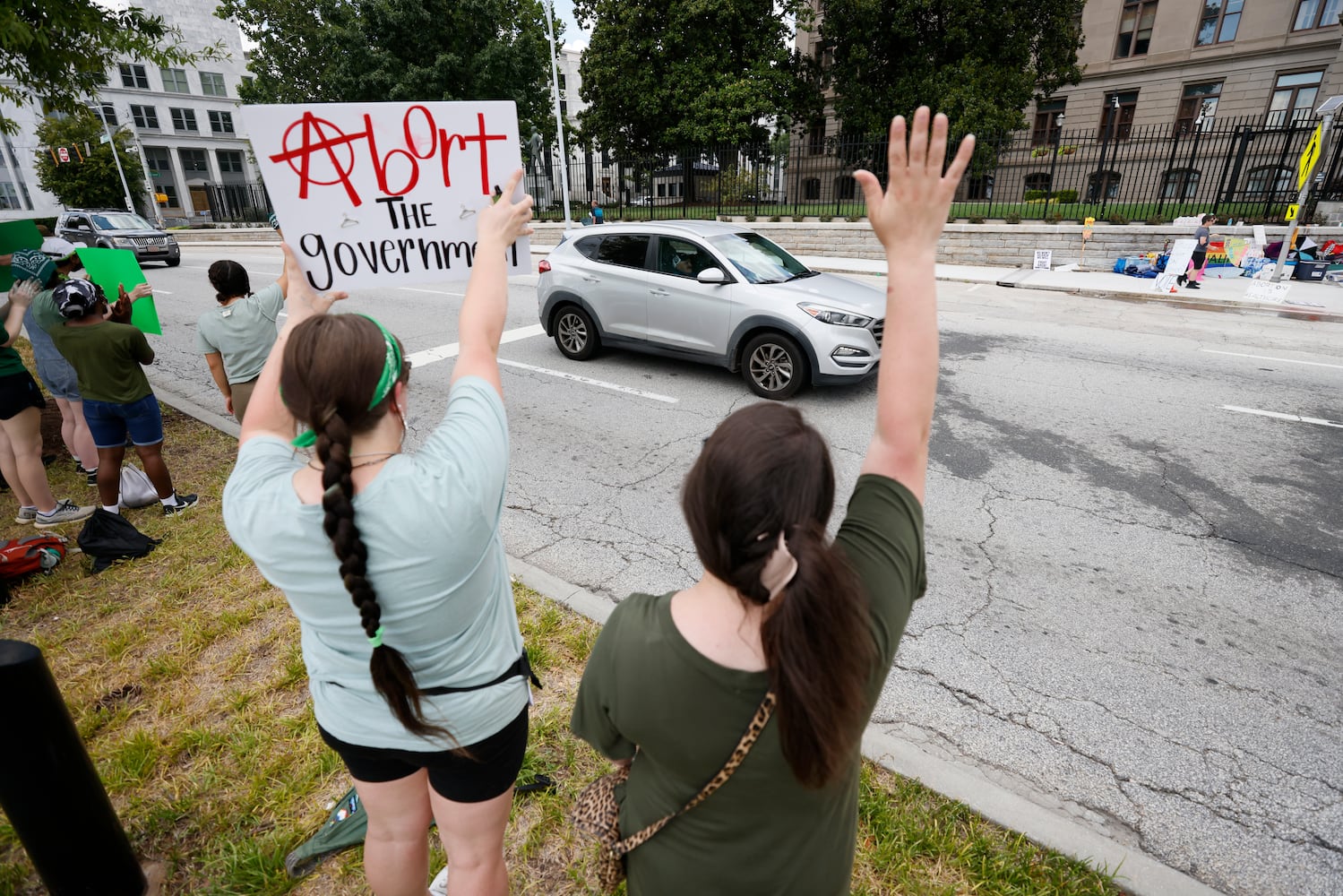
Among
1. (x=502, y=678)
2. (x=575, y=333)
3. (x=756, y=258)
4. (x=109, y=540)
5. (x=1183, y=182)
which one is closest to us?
(x=502, y=678)

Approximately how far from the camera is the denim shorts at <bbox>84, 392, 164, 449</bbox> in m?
4.55

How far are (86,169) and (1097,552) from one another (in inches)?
2236

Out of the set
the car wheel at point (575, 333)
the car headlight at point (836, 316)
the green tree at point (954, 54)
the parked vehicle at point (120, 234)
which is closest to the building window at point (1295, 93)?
the green tree at point (954, 54)

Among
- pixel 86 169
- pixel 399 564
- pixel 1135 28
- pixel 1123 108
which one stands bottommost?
pixel 399 564

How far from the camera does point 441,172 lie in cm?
237

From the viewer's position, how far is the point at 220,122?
184 ft

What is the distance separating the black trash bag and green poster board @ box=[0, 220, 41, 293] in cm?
203

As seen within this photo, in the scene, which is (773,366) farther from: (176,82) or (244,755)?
(176,82)

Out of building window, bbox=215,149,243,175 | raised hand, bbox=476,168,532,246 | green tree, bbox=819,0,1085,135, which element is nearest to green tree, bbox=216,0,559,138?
green tree, bbox=819,0,1085,135

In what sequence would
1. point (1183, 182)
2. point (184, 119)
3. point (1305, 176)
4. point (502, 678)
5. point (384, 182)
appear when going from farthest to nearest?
1. point (184, 119)
2. point (1183, 182)
3. point (1305, 176)
4. point (384, 182)
5. point (502, 678)

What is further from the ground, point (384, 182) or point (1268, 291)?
point (384, 182)

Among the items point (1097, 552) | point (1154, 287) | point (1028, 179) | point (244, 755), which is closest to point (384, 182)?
point (244, 755)

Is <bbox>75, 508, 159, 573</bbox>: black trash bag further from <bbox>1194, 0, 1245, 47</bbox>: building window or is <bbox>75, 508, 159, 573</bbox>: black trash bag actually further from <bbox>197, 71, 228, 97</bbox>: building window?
<bbox>197, 71, 228, 97</bbox>: building window

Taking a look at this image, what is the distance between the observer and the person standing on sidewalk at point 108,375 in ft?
14.3
